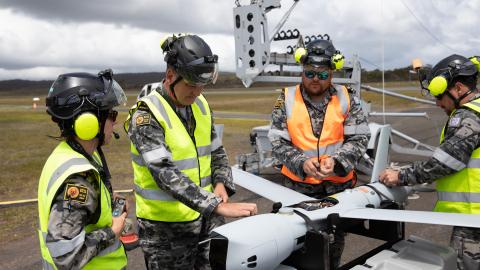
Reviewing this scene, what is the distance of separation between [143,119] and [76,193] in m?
0.70

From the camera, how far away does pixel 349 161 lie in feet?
10.9

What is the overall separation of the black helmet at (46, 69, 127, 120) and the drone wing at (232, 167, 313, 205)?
5.60ft

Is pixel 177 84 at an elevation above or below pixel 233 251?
above

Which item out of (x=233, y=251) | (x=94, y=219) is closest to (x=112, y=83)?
(x=94, y=219)

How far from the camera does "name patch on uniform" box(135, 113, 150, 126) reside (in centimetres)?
248

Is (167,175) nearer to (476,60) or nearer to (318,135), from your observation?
(318,135)

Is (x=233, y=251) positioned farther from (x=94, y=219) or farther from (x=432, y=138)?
(x=432, y=138)

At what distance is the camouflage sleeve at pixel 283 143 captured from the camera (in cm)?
344

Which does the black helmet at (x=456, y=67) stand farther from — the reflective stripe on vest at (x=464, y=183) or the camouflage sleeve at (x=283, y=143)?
the camouflage sleeve at (x=283, y=143)

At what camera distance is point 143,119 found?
2.49 meters

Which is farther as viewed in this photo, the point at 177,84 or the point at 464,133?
the point at 464,133

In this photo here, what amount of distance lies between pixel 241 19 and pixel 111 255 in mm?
5657

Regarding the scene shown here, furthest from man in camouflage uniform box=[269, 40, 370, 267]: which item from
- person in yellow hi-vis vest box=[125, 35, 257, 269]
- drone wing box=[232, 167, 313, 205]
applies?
person in yellow hi-vis vest box=[125, 35, 257, 269]

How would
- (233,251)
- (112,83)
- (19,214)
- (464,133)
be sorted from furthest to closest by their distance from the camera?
1. (19,214)
2. (464,133)
3. (233,251)
4. (112,83)
